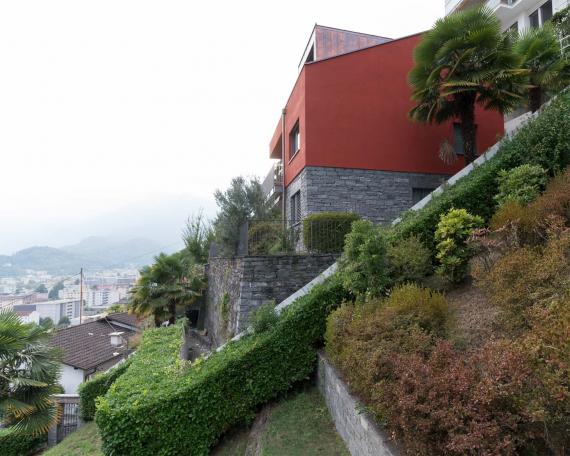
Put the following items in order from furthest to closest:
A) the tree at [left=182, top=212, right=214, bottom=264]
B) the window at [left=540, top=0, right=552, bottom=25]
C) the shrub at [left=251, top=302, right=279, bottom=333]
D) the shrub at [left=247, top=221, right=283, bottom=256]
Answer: the tree at [left=182, top=212, right=214, bottom=264], the window at [left=540, top=0, right=552, bottom=25], the shrub at [left=247, top=221, right=283, bottom=256], the shrub at [left=251, top=302, right=279, bottom=333]

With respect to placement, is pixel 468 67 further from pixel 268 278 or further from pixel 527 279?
pixel 527 279

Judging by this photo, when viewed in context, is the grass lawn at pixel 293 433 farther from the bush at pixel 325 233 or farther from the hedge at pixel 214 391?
the bush at pixel 325 233

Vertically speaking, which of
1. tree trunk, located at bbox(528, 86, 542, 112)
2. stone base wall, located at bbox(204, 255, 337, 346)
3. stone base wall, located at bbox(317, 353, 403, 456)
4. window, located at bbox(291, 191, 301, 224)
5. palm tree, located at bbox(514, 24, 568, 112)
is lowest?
stone base wall, located at bbox(317, 353, 403, 456)

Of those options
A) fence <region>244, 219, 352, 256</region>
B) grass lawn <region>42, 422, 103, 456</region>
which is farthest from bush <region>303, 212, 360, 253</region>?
grass lawn <region>42, 422, 103, 456</region>

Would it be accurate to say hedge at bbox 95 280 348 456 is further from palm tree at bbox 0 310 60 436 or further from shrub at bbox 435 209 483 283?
palm tree at bbox 0 310 60 436

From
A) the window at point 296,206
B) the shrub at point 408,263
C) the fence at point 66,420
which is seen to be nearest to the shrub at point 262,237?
the window at point 296,206

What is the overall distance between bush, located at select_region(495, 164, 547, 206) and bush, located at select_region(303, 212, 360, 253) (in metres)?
4.22

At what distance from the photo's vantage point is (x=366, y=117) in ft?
39.7

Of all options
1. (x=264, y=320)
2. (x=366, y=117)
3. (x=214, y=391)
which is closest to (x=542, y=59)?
(x=366, y=117)

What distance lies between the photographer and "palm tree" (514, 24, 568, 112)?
9188mm

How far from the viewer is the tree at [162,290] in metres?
13.7

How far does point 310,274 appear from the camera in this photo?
8875 mm

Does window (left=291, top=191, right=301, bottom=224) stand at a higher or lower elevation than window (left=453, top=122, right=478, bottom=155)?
lower

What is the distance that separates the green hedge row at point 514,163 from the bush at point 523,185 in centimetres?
50
